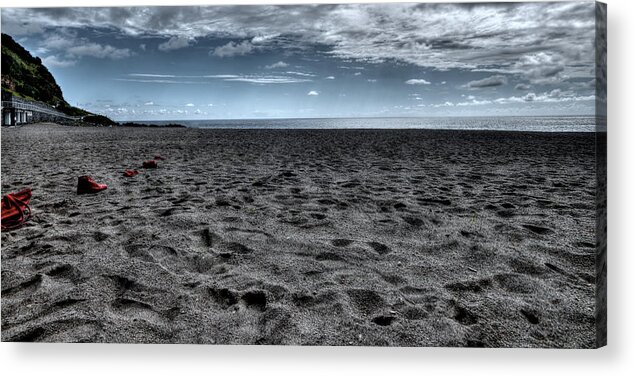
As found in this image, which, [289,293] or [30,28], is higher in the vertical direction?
[30,28]

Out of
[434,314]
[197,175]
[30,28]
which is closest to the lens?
[434,314]

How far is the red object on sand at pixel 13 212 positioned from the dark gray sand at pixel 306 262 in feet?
0.25

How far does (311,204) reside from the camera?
13.3 ft

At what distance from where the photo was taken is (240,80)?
12.8 ft

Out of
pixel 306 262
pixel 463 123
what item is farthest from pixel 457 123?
pixel 306 262

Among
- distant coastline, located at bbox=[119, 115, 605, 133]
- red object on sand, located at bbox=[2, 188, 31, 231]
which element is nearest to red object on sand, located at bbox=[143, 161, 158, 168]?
distant coastline, located at bbox=[119, 115, 605, 133]

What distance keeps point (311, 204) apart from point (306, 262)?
136 centimetres

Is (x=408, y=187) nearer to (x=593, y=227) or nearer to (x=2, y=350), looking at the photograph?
(x=593, y=227)

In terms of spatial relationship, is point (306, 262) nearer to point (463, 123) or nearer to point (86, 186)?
point (86, 186)

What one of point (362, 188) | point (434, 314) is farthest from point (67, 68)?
point (434, 314)

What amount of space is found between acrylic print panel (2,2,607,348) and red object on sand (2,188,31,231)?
0.05ft

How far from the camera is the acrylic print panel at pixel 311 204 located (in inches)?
86.7

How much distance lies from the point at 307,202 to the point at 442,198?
1370 millimetres

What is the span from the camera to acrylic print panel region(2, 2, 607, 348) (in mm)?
2203
